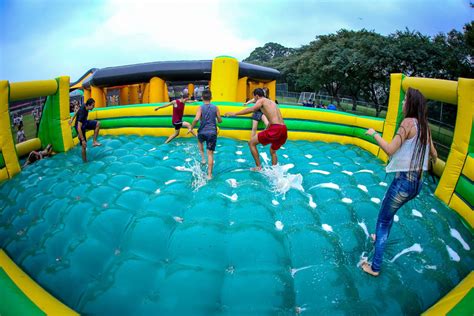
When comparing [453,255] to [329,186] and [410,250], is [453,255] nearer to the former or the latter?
[410,250]

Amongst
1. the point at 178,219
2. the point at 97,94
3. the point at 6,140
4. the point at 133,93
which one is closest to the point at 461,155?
the point at 178,219

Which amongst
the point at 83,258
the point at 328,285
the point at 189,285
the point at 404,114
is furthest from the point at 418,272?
the point at 83,258

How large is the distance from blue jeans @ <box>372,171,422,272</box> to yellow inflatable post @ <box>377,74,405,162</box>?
10.4 feet

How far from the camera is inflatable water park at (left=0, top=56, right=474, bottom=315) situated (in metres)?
2.11

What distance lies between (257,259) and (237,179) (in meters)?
1.63

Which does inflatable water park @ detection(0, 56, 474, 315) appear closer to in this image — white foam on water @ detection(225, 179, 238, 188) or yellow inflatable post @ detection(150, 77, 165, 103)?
white foam on water @ detection(225, 179, 238, 188)

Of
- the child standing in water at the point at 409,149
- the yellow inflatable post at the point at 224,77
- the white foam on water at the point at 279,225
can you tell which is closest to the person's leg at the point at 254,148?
the white foam on water at the point at 279,225

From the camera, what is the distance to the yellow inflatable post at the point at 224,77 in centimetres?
823

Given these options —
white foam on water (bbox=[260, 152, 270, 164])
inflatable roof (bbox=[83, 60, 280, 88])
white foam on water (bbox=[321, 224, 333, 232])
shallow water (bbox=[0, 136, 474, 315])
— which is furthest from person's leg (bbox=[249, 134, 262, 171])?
inflatable roof (bbox=[83, 60, 280, 88])

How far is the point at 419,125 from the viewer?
2082 mm

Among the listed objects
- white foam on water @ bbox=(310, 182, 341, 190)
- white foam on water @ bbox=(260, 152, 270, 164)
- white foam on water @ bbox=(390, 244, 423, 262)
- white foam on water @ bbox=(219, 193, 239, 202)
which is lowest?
white foam on water @ bbox=(390, 244, 423, 262)

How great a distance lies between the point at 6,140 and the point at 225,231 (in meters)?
3.75

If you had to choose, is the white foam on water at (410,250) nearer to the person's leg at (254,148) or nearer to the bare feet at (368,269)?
the bare feet at (368,269)

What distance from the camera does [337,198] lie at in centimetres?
348
